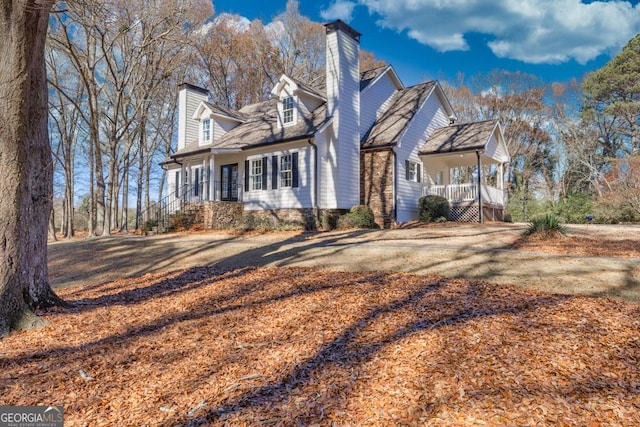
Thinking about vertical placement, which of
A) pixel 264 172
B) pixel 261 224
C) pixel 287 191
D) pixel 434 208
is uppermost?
pixel 264 172

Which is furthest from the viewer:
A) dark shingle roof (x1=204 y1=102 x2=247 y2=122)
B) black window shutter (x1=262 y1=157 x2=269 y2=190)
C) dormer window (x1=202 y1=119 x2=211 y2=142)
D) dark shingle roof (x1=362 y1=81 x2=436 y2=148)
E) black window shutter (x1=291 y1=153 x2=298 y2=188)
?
dormer window (x1=202 y1=119 x2=211 y2=142)

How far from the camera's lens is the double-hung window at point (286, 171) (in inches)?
620

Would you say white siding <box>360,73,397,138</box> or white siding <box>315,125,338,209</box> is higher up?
white siding <box>360,73,397,138</box>

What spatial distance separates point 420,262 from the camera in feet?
24.0

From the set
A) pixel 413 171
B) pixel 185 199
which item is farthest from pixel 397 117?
pixel 185 199

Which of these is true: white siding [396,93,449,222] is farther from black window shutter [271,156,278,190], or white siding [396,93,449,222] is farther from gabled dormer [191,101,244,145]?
gabled dormer [191,101,244,145]

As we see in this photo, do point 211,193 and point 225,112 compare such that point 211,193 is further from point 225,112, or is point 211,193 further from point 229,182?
point 225,112

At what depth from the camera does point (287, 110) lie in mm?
16812

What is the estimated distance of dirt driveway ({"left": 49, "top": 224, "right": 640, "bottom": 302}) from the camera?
5.97m

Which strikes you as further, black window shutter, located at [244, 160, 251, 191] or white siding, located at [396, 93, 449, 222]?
black window shutter, located at [244, 160, 251, 191]

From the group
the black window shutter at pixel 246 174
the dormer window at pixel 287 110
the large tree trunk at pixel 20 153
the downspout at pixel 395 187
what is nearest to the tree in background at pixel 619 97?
the downspout at pixel 395 187

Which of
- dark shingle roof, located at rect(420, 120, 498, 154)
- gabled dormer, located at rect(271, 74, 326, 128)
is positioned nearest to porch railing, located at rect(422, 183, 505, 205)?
dark shingle roof, located at rect(420, 120, 498, 154)

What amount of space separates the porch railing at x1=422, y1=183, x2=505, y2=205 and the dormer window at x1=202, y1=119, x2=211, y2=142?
11.0 meters

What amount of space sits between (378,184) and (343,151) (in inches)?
82.5
